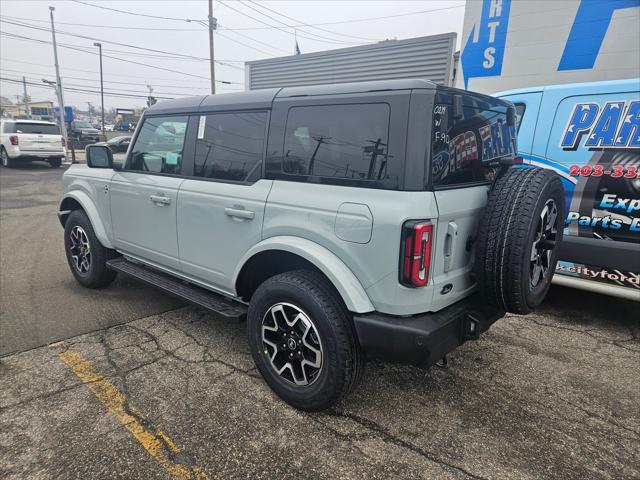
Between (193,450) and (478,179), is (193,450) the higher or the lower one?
the lower one

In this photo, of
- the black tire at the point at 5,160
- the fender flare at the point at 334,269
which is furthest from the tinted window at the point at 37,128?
the fender flare at the point at 334,269

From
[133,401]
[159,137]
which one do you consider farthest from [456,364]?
[159,137]

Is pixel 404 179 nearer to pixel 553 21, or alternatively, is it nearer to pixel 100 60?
pixel 553 21

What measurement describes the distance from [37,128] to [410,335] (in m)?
18.5

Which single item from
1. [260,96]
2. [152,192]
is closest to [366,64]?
[152,192]

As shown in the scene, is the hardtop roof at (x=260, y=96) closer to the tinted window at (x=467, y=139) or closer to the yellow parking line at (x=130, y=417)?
the tinted window at (x=467, y=139)

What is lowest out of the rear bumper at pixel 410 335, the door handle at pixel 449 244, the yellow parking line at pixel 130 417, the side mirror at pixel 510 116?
the yellow parking line at pixel 130 417

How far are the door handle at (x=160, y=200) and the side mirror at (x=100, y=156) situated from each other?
826 mm

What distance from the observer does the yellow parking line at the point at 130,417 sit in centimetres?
214

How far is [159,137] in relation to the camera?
364 cm

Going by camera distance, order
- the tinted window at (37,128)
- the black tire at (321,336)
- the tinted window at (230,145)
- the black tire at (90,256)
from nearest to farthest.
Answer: the black tire at (321,336) < the tinted window at (230,145) < the black tire at (90,256) < the tinted window at (37,128)

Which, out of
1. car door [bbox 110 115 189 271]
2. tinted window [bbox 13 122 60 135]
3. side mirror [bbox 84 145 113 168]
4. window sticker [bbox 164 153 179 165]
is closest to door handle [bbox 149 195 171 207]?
car door [bbox 110 115 189 271]

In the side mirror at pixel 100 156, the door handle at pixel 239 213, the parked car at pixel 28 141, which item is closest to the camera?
the door handle at pixel 239 213

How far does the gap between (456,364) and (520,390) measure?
0.47m
